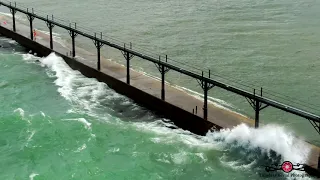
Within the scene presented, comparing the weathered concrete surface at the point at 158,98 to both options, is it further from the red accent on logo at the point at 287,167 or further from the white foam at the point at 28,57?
the white foam at the point at 28,57

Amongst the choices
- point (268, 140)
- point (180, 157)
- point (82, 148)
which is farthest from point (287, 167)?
point (82, 148)

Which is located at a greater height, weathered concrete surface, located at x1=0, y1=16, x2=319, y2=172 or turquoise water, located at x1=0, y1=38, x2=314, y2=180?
weathered concrete surface, located at x1=0, y1=16, x2=319, y2=172

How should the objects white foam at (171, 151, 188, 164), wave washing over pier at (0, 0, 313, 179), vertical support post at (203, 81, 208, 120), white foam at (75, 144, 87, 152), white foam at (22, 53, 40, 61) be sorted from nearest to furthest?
wave washing over pier at (0, 0, 313, 179)
white foam at (171, 151, 188, 164)
white foam at (75, 144, 87, 152)
vertical support post at (203, 81, 208, 120)
white foam at (22, 53, 40, 61)

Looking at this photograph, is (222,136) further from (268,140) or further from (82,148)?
(82,148)

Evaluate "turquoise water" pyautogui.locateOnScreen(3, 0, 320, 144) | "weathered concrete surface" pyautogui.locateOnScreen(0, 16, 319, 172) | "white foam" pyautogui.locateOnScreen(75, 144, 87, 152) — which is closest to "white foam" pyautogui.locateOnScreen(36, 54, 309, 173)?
"weathered concrete surface" pyautogui.locateOnScreen(0, 16, 319, 172)

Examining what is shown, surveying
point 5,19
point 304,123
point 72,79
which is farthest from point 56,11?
point 304,123

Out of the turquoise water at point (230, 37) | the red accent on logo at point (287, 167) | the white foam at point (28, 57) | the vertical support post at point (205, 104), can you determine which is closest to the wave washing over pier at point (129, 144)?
the red accent on logo at point (287, 167)

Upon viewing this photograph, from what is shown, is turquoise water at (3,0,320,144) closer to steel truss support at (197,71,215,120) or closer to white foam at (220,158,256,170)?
steel truss support at (197,71,215,120)

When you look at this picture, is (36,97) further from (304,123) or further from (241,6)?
(241,6)
